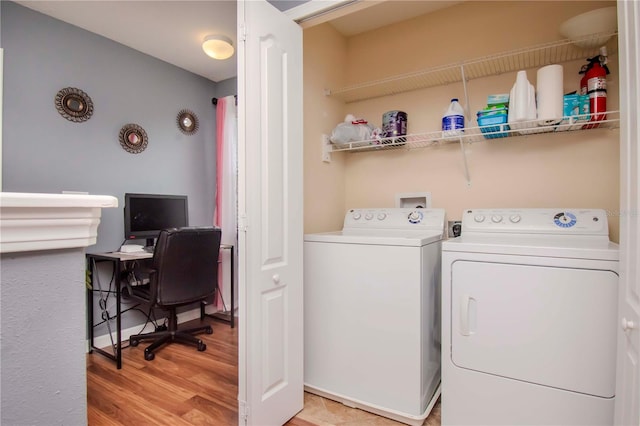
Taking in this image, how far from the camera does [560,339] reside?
4.37 feet

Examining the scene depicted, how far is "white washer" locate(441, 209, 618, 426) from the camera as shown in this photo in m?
1.28

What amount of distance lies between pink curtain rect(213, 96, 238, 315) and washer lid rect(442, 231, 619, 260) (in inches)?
92.3

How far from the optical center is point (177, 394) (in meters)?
1.95

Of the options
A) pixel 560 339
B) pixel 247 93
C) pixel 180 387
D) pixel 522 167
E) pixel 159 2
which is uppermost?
pixel 159 2

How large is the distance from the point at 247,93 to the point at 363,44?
143 centimetres

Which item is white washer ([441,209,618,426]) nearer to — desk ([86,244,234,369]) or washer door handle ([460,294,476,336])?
washer door handle ([460,294,476,336])

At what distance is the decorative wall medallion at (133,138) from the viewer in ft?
9.30

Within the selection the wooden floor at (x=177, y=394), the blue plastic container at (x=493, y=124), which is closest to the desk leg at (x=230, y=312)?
the wooden floor at (x=177, y=394)

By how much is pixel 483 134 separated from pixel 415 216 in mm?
606

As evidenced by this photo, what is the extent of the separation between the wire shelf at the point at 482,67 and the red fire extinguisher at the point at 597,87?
129mm

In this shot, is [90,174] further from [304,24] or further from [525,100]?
[525,100]

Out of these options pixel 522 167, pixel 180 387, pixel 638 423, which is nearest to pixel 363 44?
pixel 522 167

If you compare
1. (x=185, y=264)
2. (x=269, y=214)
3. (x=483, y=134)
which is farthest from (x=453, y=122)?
(x=185, y=264)

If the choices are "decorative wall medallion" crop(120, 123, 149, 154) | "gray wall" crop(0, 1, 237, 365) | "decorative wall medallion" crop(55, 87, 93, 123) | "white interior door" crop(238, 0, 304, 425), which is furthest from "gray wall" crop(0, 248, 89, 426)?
"decorative wall medallion" crop(120, 123, 149, 154)
